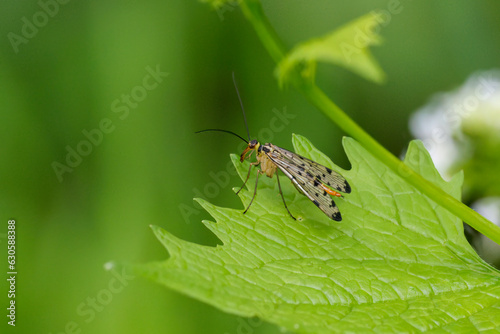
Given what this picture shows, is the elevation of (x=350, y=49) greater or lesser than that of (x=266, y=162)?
lesser

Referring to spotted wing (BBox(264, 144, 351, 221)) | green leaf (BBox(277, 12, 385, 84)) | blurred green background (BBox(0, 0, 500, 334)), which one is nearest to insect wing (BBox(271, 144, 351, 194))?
spotted wing (BBox(264, 144, 351, 221))

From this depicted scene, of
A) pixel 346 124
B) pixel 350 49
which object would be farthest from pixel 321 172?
pixel 350 49

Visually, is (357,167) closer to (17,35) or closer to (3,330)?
(3,330)

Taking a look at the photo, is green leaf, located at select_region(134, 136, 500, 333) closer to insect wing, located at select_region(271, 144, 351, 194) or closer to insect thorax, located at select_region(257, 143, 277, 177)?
insect wing, located at select_region(271, 144, 351, 194)

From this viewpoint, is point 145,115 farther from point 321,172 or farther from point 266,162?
point 321,172

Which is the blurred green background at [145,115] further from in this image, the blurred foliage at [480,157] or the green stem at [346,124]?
the green stem at [346,124]

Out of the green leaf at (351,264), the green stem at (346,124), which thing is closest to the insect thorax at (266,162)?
the green leaf at (351,264)

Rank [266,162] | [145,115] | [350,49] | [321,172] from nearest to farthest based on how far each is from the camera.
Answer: [350,49]
[321,172]
[266,162]
[145,115]
